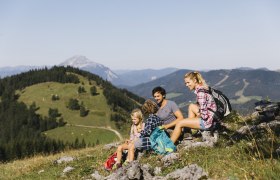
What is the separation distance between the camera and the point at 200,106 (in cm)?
1341

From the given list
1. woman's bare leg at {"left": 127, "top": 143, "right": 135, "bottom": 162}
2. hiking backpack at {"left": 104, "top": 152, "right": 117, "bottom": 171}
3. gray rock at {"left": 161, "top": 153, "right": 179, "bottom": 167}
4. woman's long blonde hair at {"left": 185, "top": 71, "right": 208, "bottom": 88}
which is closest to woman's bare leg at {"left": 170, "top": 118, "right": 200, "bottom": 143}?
woman's long blonde hair at {"left": 185, "top": 71, "right": 208, "bottom": 88}

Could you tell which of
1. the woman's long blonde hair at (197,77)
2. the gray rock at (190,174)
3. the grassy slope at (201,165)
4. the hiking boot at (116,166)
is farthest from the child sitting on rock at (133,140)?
the gray rock at (190,174)

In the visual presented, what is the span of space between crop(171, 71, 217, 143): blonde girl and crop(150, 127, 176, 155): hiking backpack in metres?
0.63

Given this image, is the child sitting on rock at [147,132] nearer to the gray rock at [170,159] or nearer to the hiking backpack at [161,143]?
the hiking backpack at [161,143]

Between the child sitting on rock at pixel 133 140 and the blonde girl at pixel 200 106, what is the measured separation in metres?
1.40

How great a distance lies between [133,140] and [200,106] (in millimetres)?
2805

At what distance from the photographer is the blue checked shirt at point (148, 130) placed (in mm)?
13563

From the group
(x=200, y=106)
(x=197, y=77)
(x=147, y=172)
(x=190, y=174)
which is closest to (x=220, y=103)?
(x=200, y=106)

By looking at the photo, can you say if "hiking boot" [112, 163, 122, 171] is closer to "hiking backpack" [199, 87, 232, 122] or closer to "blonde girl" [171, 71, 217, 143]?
"blonde girl" [171, 71, 217, 143]

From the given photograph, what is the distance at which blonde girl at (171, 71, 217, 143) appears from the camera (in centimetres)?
1330

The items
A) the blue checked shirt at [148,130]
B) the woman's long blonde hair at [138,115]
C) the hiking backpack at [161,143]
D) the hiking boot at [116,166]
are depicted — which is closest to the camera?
the hiking boot at [116,166]

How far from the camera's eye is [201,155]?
11.1 metres

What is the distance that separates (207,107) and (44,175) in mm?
7140

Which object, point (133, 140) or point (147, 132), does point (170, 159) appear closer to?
point (147, 132)
